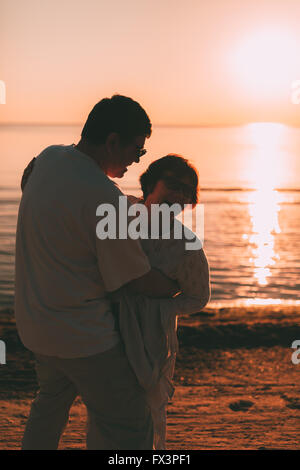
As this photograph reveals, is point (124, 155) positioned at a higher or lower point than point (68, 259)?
higher

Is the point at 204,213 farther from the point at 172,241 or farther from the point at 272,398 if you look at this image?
the point at 172,241

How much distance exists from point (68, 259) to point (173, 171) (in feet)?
2.14

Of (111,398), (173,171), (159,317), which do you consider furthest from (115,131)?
(111,398)

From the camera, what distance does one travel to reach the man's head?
8.06 ft

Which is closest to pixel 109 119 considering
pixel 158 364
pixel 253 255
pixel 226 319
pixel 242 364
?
pixel 158 364

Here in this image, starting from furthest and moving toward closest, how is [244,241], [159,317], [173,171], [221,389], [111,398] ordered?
[244,241] < [221,389] < [173,171] < [159,317] < [111,398]

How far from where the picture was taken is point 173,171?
277 cm

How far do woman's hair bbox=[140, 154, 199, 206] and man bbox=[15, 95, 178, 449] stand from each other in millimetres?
246

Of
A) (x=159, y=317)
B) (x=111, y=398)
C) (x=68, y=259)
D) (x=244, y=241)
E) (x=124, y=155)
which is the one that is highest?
(x=244, y=241)

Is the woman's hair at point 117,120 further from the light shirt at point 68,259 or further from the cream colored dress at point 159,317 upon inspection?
the cream colored dress at point 159,317

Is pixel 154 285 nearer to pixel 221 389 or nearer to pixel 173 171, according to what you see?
pixel 173 171

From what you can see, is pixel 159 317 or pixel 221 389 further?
pixel 221 389

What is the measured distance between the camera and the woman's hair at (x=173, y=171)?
2.77 m

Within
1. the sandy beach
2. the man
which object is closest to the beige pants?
the man
